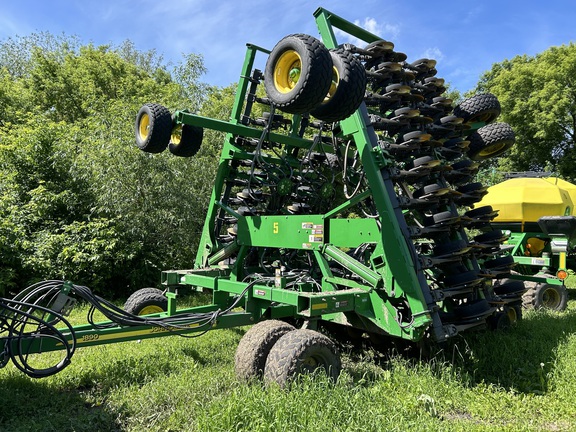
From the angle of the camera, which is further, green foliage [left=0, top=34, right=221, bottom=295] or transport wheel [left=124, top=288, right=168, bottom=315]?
green foliage [left=0, top=34, right=221, bottom=295]

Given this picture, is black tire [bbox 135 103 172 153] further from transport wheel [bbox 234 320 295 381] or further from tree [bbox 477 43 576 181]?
tree [bbox 477 43 576 181]

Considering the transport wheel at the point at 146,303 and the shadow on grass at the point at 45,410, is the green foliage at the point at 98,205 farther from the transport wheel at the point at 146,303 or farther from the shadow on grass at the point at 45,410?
the shadow on grass at the point at 45,410

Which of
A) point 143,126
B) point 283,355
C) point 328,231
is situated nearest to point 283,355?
point 283,355

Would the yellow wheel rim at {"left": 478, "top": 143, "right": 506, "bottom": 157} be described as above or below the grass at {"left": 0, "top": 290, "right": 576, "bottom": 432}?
above

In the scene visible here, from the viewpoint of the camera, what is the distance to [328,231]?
15.4 feet

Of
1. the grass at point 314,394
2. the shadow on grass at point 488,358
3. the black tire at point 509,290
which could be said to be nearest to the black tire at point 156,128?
the grass at point 314,394

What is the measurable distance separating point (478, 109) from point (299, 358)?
370 centimetres

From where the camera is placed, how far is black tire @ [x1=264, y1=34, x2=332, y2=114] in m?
3.56

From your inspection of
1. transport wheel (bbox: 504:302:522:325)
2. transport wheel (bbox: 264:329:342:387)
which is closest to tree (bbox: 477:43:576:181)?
transport wheel (bbox: 504:302:522:325)

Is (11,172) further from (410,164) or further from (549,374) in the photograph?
(549,374)

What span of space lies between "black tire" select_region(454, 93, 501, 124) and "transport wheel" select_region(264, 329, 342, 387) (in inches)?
131

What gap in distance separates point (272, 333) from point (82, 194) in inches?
290

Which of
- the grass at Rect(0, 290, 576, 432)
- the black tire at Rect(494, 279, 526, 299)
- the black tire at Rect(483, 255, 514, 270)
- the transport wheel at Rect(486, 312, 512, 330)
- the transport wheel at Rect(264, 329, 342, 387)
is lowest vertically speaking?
the grass at Rect(0, 290, 576, 432)

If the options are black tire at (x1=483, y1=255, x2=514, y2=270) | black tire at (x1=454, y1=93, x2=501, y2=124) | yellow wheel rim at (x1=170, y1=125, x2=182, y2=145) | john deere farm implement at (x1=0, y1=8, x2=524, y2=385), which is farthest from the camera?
yellow wheel rim at (x1=170, y1=125, x2=182, y2=145)
